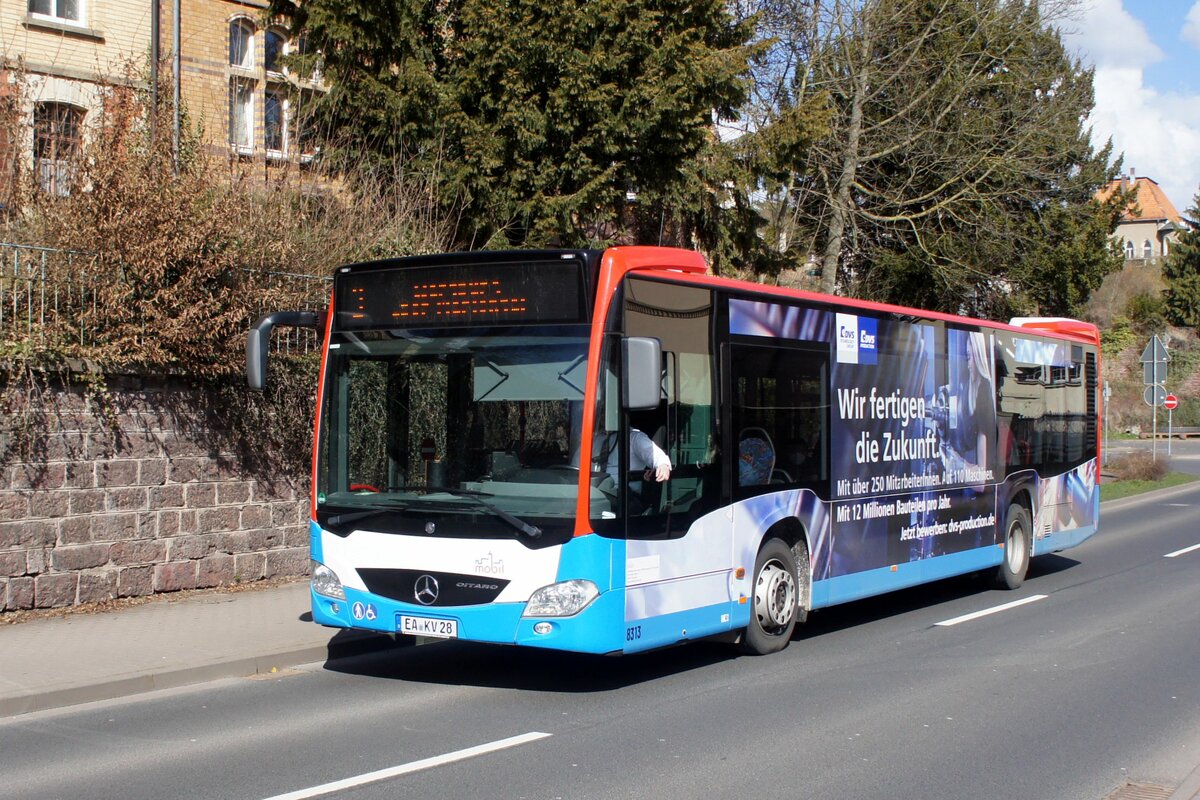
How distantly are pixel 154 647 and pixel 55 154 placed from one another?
5.98 metres

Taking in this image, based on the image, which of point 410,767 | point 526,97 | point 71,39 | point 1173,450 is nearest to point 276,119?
point 526,97

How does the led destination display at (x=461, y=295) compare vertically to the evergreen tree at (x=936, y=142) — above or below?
below

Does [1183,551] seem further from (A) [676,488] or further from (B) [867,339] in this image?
(A) [676,488]

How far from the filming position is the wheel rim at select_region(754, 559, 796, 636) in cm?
951

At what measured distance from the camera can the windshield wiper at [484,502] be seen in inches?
305

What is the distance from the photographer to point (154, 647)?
941cm

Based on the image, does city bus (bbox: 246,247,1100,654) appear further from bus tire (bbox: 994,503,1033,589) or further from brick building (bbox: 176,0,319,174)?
brick building (bbox: 176,0,319,174)

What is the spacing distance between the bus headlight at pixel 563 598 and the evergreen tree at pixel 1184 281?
69.3 metres

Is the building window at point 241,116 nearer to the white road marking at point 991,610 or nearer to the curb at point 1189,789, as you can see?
the white road marking at point 991,610

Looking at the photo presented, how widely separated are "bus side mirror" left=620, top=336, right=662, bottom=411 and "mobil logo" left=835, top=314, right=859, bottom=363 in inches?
133

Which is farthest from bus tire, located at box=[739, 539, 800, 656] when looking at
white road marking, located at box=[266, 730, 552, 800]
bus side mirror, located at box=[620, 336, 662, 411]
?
white road marking, located at box=[266, 730, 552, 800]

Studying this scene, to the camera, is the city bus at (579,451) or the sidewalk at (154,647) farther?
the sidewalk at (154,647)

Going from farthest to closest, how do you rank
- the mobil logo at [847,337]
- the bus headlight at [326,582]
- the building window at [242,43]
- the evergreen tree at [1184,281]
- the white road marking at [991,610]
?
the evergreen tree at [1184,281], the building window at [242,43], the white road marking at [991,610], the mobil logo at [847,337], the bus headlight at [326,582]

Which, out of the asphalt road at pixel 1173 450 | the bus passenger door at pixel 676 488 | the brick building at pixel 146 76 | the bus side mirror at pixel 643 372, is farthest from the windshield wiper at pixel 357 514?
the asphalt road at pixel 1173 450
